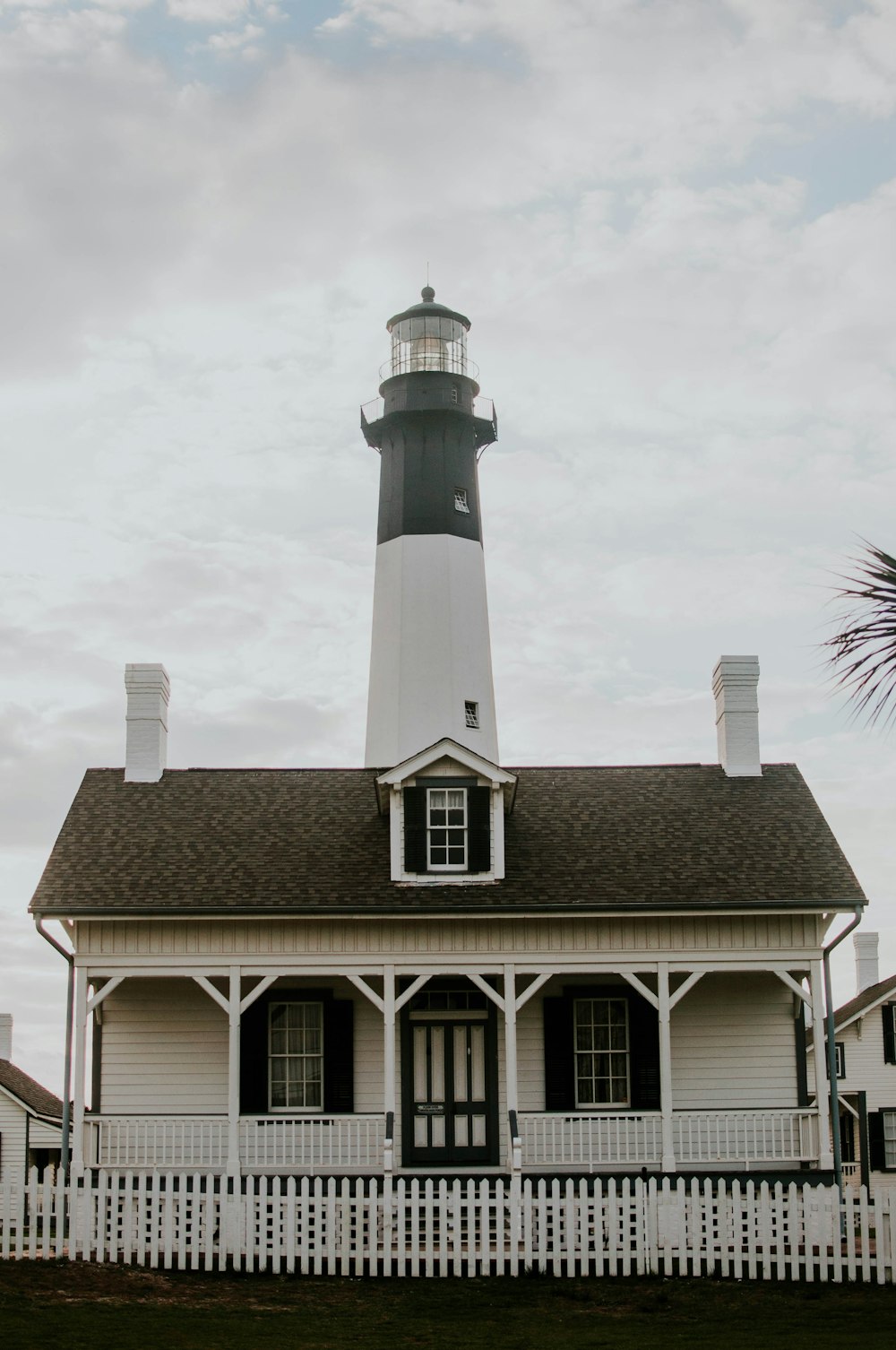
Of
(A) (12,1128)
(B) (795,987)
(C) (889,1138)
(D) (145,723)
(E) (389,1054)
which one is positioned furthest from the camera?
(A) (12,1128)

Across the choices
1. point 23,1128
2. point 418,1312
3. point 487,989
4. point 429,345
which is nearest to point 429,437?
point 429,345

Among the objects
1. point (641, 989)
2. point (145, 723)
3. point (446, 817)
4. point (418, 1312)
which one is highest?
point (145, 723)

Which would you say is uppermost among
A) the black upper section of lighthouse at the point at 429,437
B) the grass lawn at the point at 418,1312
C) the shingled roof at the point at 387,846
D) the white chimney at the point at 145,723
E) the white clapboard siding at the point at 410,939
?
the black upper section of lighthouse at the point at 429,437

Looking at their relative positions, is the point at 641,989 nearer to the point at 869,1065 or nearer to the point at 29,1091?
the point at 869,1065

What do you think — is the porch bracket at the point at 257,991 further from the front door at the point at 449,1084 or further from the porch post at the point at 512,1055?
the porch post at the point at 512,1055

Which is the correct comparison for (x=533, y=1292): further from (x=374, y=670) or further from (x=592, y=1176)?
(x=374, y=670)

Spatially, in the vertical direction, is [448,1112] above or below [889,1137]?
above

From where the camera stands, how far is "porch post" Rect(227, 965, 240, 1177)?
1966cm

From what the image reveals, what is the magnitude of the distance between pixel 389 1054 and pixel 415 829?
2.91 meters

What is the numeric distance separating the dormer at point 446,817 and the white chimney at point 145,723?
409 cm

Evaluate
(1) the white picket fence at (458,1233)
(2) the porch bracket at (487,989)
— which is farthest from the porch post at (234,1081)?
(2) the porch bracket at (487,989)

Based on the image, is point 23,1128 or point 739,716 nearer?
point 739,716

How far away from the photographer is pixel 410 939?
20422mm

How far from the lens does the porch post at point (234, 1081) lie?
1966cm
